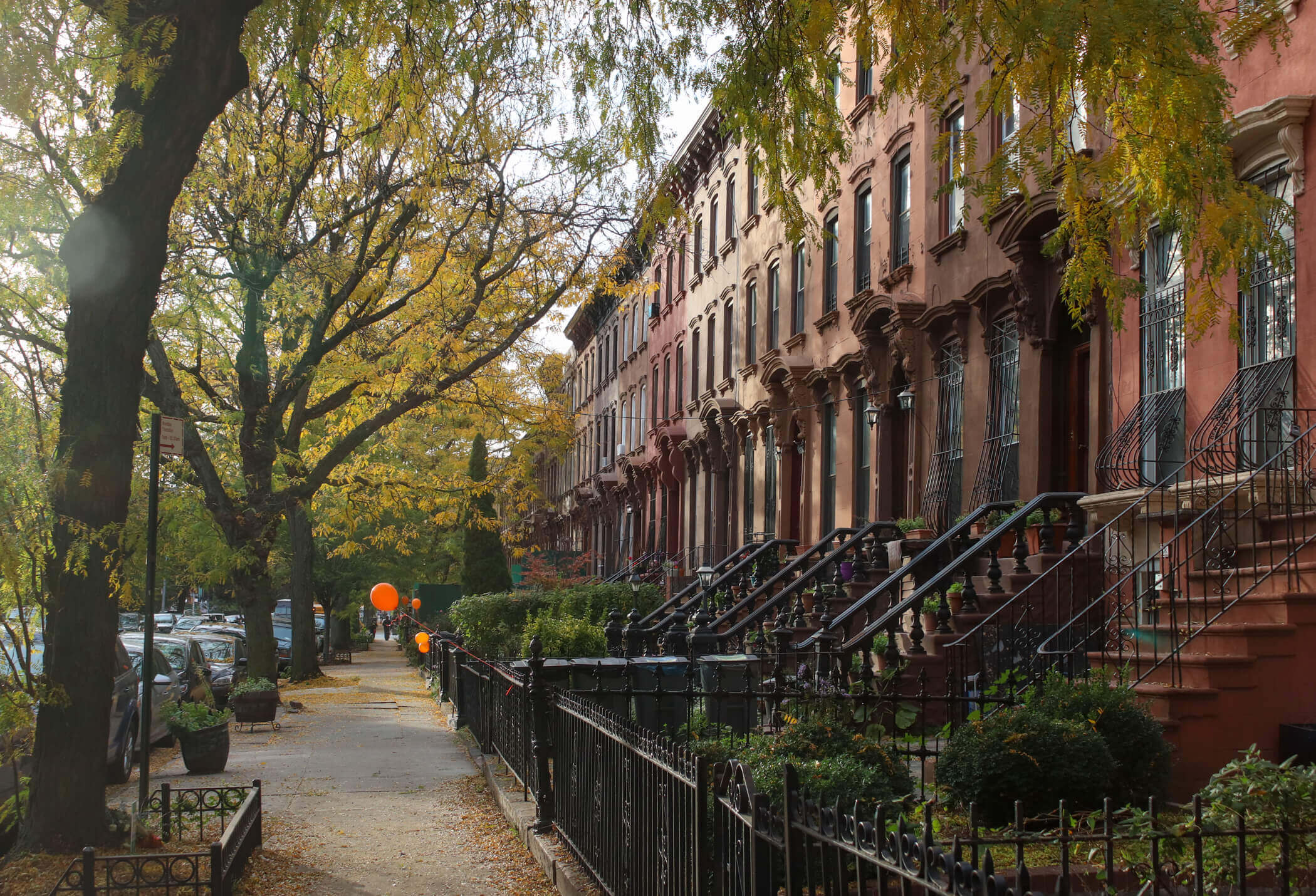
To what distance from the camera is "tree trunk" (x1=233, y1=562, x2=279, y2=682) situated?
21969 millimetres

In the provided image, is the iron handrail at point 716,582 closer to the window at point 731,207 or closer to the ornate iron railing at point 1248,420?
the ornate iron railing at point 1248,420

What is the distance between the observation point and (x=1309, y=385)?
964 cm

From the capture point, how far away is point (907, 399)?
1767 centimetres

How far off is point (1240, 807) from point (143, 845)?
21.5 ft

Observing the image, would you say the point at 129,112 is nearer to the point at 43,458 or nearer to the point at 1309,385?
the point at 43,458

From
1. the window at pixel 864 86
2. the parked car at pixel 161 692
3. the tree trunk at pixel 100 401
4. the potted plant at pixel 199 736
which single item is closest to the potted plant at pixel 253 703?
the parked car at pixel 161 692

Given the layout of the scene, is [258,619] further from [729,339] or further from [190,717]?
[729,339]

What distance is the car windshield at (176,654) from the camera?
16734 mm

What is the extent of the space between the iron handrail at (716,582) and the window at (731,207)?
350 inches

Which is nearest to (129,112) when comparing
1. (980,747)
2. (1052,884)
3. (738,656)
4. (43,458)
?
(43,458)

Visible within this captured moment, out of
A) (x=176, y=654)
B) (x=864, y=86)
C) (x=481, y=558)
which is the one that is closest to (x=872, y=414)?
(x=864, y=86)

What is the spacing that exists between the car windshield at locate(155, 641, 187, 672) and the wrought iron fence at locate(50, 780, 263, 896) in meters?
6.98

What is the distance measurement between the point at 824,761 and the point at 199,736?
8656 millimetres

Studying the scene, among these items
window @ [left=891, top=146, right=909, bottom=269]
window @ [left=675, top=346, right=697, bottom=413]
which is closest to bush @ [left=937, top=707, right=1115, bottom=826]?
window @ [left=891, top=146, right=909, bottom=269]
